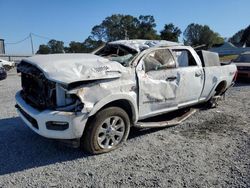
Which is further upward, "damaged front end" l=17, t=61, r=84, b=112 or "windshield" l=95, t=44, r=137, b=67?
"windshield" l=95, t=44, r=137, b=67

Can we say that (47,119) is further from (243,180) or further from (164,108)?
(243,180)

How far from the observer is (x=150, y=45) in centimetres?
526

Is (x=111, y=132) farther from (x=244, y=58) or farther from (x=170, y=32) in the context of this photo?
(x=170, y=32)

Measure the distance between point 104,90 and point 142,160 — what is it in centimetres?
120

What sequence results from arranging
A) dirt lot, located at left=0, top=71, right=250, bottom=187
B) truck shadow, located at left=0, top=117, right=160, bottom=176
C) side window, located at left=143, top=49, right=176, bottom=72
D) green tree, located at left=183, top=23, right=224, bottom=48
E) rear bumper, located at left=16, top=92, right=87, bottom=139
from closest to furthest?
dirt lot, located at left=0, top=71, right=250, bottom=187 → rear bumper, located at left=16, top=92, right=87, bottom=139 → truck shadow, located at left=0, top=117, right=160, bottom=176 → side window, located at left=143, top=49, right=176, bottom=72 → green tree, located at left=183, top=23, right=224, bottom=48

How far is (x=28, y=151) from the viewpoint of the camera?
437 cm

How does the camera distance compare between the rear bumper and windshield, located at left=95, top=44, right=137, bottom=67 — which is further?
windshield, located at left=95, top=44, right=137, bottom=67

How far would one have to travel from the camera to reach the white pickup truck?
3.82m

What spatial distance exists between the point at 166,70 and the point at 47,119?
2.40 metres

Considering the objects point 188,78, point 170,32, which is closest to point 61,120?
point 188,78

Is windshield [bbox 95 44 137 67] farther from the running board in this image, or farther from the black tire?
the running board

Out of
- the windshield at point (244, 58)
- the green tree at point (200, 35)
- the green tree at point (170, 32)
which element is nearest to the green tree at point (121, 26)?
the green tree at point (170, 32)

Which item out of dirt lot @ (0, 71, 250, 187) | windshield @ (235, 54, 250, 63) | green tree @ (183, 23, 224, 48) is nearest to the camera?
dirt lot @ (0, 71, 250, 187)

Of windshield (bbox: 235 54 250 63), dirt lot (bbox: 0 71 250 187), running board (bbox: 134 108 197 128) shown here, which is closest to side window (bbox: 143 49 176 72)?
running board (bbox: 134 108 197 128)
